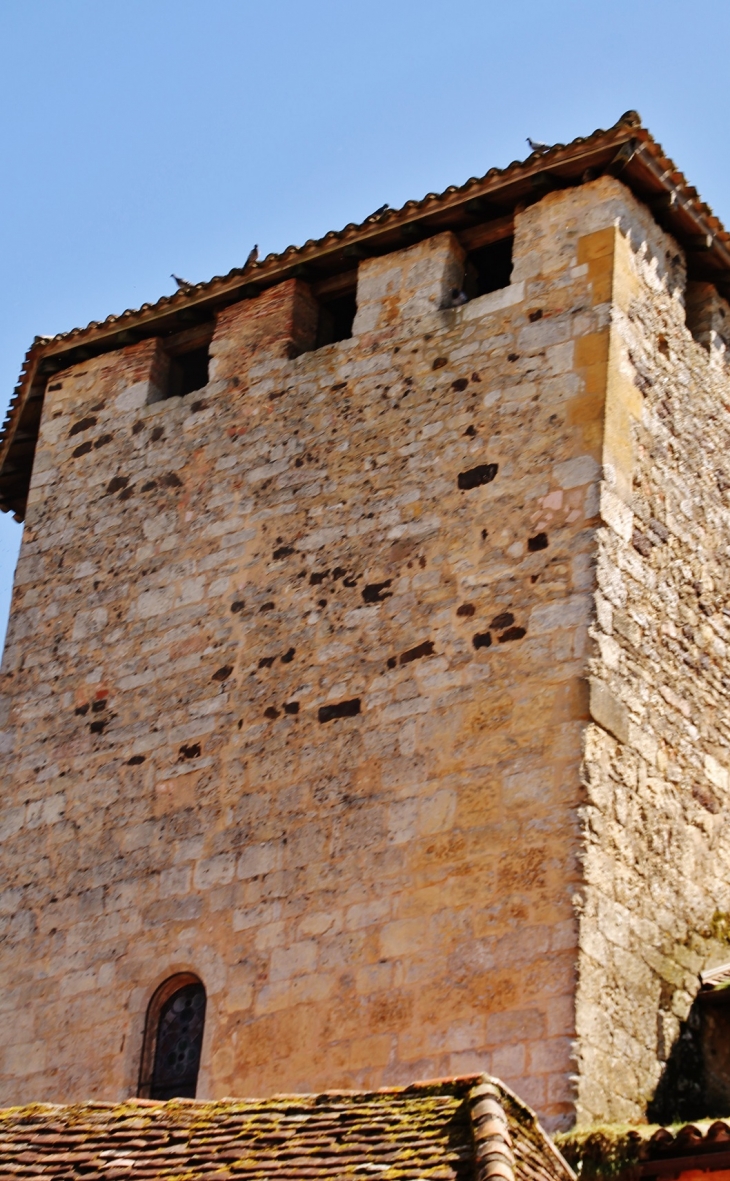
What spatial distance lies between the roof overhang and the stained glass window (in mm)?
4236

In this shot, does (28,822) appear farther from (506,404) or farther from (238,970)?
(506,404)

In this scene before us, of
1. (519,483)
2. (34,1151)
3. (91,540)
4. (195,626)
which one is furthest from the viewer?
(91,540)

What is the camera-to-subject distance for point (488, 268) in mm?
12297

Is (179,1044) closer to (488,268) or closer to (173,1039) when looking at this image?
(173,1039)

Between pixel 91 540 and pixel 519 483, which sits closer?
pixel 519 483

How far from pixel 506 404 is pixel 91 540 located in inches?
110

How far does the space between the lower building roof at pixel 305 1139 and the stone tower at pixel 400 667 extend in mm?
1632

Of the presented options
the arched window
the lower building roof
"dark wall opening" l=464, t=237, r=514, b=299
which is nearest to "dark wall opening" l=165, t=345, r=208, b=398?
"dark wall opening" l=464, t=237, r=514, b=299

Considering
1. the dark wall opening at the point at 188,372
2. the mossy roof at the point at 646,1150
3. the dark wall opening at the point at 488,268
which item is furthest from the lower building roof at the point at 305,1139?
the dark wall opening at the point at 188,372

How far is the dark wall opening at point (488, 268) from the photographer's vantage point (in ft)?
40.0

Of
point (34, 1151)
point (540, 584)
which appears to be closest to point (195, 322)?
point (540, 584)

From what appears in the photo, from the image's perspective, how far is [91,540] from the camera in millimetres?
12695

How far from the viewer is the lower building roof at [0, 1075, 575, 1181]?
275 inches

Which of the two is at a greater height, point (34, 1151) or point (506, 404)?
point (506, 404)
